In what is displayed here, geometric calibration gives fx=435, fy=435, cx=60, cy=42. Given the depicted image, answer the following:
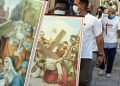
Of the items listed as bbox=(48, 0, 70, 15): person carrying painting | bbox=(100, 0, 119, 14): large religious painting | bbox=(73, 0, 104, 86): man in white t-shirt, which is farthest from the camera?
bbox=(100, 0, 119, 14): large religious painting

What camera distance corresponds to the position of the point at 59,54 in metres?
6.04

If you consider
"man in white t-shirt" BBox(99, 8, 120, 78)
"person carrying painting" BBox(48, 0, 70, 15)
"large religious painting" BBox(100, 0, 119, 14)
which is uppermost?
"person carrying painting" BBox(48, 0, 70, 15)

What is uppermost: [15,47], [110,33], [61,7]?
[61,7]

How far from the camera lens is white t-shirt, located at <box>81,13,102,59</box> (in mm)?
6270

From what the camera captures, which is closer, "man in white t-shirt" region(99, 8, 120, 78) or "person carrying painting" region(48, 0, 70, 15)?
"person carrying painting" region(48, 0, 70, 15)

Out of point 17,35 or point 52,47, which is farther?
point 52,47

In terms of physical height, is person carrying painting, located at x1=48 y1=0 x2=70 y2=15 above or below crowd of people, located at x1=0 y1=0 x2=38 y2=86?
above

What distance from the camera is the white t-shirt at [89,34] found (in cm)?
627

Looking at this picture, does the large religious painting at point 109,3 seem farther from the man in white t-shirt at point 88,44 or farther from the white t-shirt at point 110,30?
the man in white t-shirt at point 88,44

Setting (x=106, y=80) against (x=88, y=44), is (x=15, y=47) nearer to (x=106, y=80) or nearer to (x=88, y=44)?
(x=88, y=44)

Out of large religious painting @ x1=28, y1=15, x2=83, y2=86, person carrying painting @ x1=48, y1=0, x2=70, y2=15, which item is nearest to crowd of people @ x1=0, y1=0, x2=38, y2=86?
large religious painting @ x1=28, y1=15, x2=83, y2=86

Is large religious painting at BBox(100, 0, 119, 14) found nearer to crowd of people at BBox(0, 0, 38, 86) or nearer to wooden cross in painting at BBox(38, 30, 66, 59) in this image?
wooden cross in painting at BBox(38, 30, 66, 59)

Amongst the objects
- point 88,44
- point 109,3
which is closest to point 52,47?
point 88,44

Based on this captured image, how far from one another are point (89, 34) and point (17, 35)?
2548 mm
